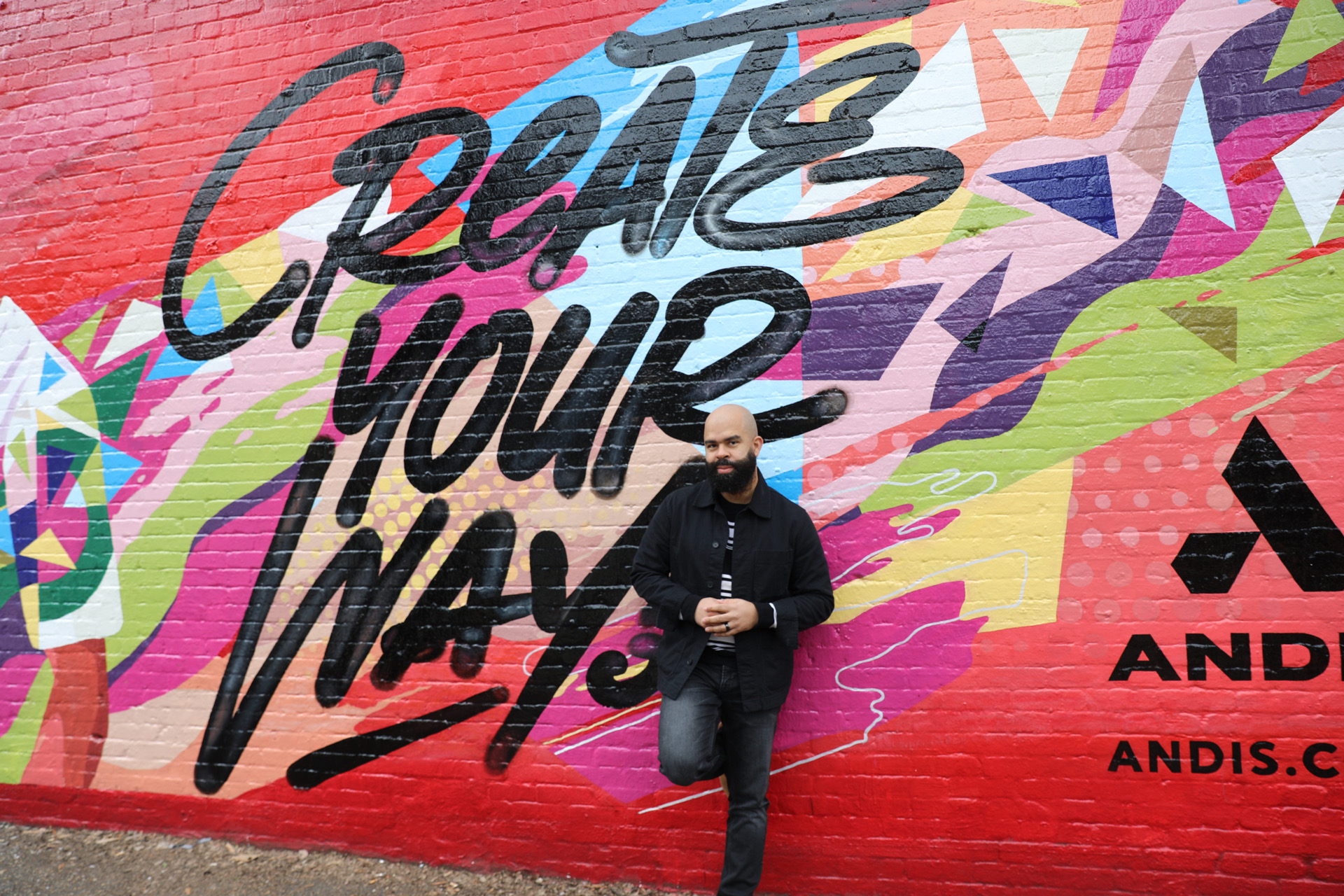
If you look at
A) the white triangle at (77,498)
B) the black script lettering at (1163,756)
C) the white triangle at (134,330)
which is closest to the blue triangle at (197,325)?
the white triangle at (134,330)

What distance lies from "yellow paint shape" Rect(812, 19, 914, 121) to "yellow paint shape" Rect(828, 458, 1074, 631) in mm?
1971

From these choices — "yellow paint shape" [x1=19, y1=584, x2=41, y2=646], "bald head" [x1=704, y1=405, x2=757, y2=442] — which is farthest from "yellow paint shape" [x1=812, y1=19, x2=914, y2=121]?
"yellow paint shape" [x1=19, y1=584, x2=41, y2=646]

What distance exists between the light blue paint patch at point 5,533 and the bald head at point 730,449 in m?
4.34

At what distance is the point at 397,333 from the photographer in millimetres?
4113

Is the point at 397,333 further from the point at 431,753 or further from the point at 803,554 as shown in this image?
the point at 803,554

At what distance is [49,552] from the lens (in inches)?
178

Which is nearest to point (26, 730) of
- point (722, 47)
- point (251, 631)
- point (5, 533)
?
point (5, 533)

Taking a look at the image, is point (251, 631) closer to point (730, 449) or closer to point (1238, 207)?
point (730, 449)

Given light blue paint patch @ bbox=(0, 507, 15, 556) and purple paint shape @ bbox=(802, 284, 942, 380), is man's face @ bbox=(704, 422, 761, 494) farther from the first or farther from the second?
light blue paint patch @ bbox=(0, 507, 15, 556)

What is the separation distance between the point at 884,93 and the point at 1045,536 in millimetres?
2175

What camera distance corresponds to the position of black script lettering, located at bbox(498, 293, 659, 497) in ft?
12.6

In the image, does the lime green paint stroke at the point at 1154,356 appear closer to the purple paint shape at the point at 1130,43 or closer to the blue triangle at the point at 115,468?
the purple paint shape at the point at 1130,43

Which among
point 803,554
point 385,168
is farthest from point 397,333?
point 803,554

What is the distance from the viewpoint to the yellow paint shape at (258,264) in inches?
169
